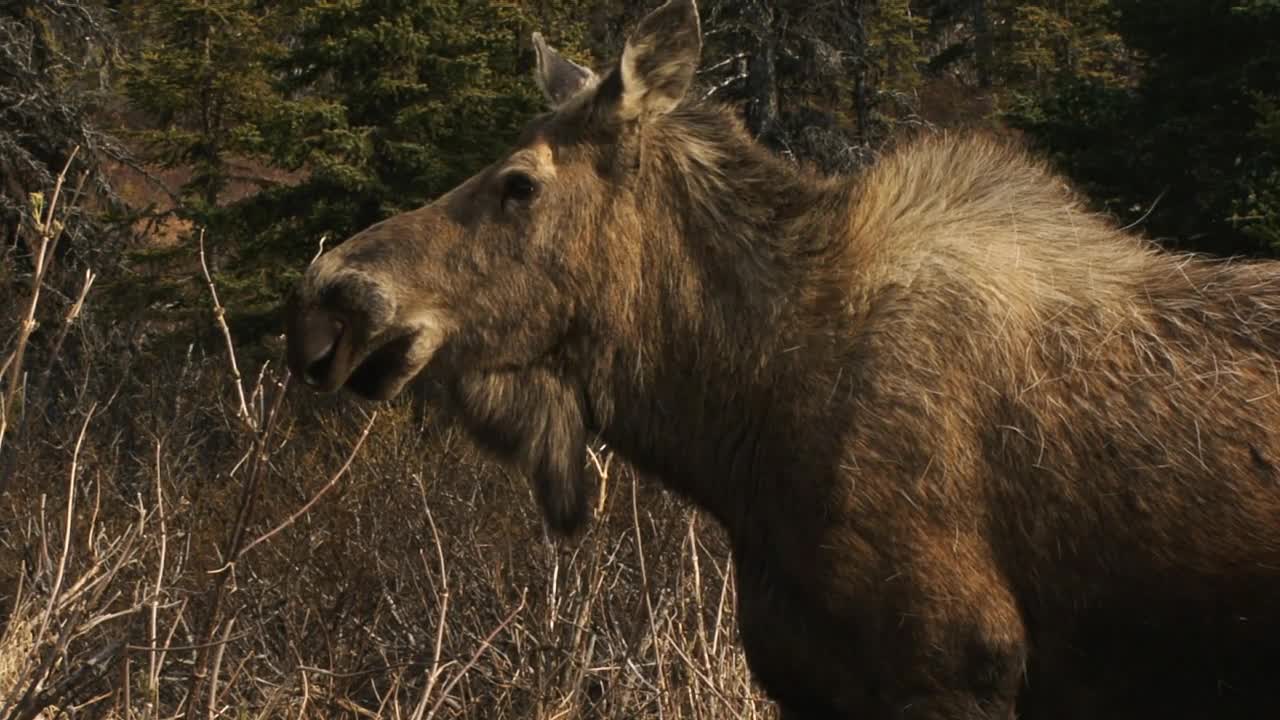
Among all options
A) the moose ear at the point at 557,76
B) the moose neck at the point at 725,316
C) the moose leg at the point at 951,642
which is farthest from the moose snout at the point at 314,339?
the moose leg at the point at 951,642

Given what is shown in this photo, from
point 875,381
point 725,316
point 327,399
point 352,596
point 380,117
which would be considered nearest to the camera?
point 875,381

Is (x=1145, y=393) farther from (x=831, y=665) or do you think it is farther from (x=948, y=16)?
(x=948, y=16)

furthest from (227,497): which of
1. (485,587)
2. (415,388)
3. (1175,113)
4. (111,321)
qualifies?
(111,321)

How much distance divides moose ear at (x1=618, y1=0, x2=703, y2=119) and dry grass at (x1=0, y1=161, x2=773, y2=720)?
1.31 m

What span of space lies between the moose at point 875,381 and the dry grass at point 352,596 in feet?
1.91

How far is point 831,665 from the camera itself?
4.46 meters

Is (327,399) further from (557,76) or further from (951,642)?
(951,642)

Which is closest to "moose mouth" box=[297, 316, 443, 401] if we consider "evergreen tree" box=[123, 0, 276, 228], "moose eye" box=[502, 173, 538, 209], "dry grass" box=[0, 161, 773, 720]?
"dry grass" box=[0, 161, 773, 720]

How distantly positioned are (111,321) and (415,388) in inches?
749

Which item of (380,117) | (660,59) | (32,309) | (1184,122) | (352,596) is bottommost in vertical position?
(380,117)

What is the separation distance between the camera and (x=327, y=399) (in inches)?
719

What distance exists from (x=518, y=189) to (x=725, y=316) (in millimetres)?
773

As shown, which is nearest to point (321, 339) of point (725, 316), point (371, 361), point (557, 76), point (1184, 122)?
point (371, 361)

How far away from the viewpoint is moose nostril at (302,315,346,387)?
4.77 m
